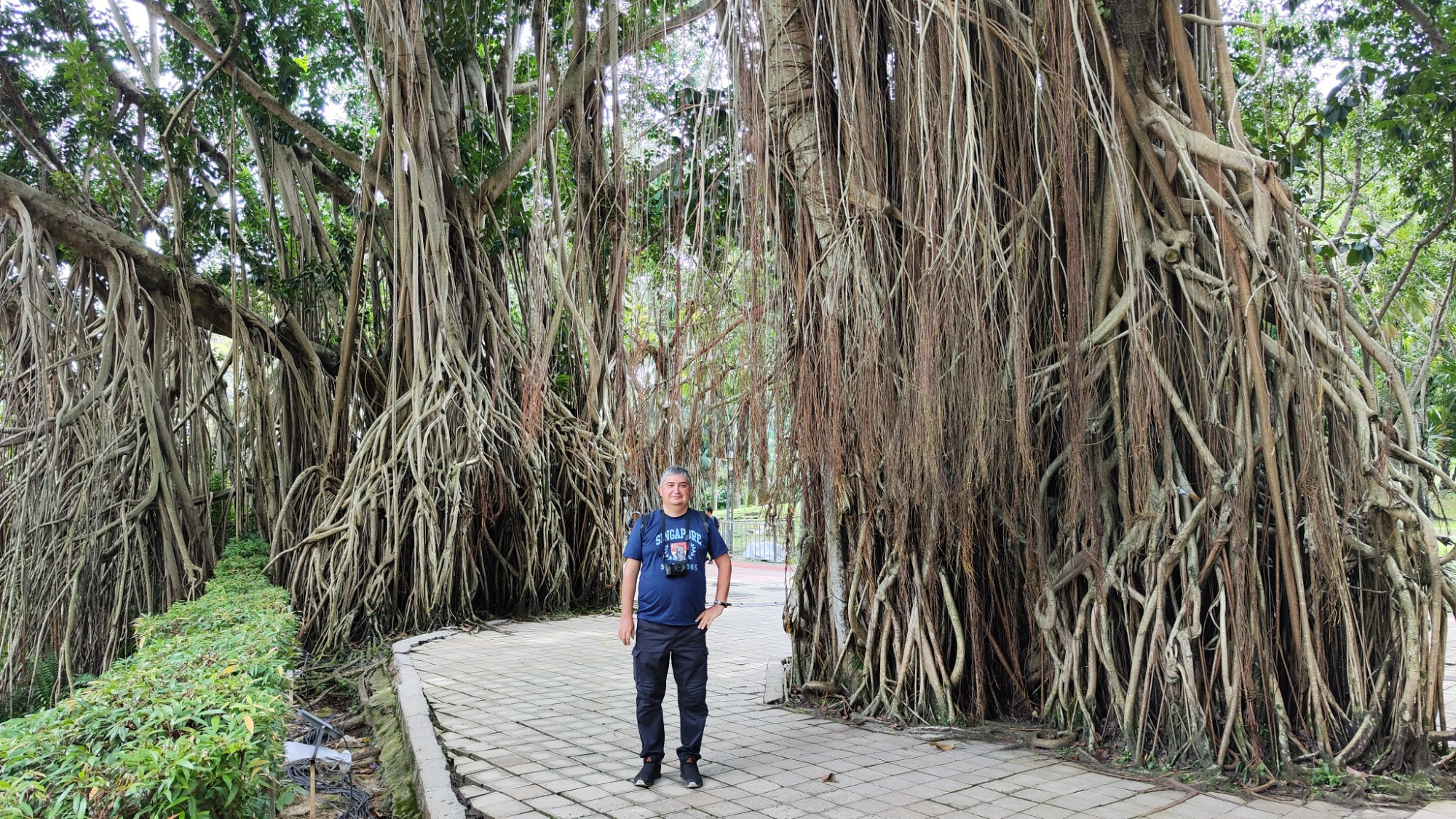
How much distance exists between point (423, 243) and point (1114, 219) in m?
4.96

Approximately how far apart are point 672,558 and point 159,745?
5.42 feet

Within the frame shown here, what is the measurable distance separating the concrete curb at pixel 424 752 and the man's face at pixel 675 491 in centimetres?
116

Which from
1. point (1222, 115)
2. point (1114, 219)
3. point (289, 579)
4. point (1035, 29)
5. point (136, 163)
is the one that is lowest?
point (289, 579)

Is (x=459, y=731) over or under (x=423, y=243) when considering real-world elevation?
under

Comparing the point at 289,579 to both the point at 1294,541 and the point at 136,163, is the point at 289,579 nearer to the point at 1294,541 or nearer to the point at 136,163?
the point at 136,163

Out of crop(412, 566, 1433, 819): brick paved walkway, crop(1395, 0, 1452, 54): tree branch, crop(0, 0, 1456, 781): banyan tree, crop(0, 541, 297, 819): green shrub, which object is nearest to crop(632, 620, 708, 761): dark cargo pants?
crop(412, 566, 1433, 819): brick paved walkway

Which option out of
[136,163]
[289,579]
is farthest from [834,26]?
[136,163]

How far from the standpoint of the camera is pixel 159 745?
2184 mm

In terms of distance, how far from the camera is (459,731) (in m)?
4.00

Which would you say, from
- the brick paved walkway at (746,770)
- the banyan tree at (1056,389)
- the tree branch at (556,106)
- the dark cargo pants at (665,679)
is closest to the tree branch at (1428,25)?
the banyan tree at (1056,389)

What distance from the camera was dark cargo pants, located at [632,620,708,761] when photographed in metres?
3.30

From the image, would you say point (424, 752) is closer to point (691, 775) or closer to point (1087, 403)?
point (691, 775)

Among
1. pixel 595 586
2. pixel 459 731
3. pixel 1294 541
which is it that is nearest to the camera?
pixel 1294 541

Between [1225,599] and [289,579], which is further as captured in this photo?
[289,579]
